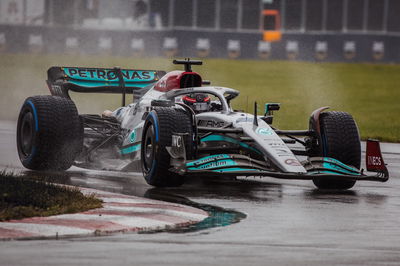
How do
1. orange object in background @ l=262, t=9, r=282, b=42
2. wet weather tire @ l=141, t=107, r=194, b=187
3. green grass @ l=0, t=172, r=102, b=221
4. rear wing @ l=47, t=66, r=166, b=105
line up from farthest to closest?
orange object in background @ l=262, t=9, r=282, b=42 < rear wing @ l=47, t=66, r=166, b=105 < wet weather tire @ l=141, t=107, r=194, b=187 < green grass @ l=0, t=172, r=102, b=221

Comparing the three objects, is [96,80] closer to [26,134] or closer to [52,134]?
[26,134]

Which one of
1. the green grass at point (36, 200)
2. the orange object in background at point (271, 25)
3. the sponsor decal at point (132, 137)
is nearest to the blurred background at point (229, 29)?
the orange object in background at point (271, 25)

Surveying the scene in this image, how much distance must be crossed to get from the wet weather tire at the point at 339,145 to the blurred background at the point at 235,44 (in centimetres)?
1943

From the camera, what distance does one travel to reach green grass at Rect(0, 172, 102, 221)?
999 cm

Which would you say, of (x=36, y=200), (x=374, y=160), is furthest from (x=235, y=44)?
(x=36, y=200)

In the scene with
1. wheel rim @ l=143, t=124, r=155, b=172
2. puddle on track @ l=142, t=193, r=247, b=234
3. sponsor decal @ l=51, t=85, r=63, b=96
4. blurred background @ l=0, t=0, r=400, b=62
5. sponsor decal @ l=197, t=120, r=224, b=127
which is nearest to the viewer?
puddle on track @ l=142, t=193, r=247, b=234

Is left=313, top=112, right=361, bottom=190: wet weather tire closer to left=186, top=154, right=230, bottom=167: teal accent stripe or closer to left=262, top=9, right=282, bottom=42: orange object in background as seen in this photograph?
left=186, top=154, right=230, bottom=167: teal accent stripe

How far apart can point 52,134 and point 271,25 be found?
35.7 metres

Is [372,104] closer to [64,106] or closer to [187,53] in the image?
[187,53]

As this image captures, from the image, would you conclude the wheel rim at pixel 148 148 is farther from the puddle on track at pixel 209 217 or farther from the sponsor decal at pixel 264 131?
Result: the sponsor decal at pixel 264 131

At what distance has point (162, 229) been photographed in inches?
383

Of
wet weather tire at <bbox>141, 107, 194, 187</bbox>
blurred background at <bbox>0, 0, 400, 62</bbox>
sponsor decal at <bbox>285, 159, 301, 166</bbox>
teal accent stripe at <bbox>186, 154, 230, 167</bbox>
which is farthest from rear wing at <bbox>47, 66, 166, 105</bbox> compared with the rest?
blurred background at <bbox>0, 0, 400, 62</bbox>

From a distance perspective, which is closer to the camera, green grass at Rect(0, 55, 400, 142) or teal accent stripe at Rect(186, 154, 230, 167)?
teal accent stripe at Rect(186, 154, 230, 167)

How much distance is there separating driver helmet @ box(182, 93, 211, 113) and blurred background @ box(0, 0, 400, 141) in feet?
61.6
